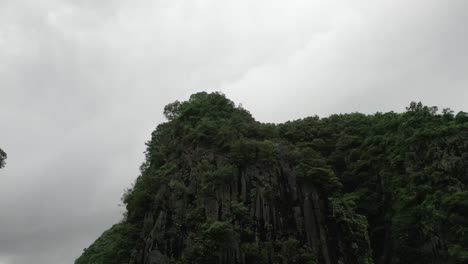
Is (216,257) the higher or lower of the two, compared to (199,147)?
lower

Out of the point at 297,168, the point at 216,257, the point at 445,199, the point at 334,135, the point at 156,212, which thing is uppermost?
the point at 334,135

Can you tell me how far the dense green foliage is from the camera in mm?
29123

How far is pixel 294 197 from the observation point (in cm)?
3347

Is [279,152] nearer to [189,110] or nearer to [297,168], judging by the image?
[297,168]

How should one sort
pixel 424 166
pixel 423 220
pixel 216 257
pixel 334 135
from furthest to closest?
pixel 334 135 < pixel 424 166 < pixel 423 220 < pixel 216 257

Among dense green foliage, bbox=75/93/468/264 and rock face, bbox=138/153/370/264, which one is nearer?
rock face, bbox=138/153/370/264

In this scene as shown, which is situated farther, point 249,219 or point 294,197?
point 294,197

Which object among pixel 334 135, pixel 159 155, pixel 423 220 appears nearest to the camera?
pixel 423 220

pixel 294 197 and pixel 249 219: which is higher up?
pixel 294 197

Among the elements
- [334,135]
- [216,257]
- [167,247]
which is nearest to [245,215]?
[216,257]

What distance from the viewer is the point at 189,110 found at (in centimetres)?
4231

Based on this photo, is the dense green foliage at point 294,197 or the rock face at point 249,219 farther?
the dense green foliage at point 294,197

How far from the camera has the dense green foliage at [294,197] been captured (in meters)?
29.1

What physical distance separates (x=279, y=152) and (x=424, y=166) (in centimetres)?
1182
